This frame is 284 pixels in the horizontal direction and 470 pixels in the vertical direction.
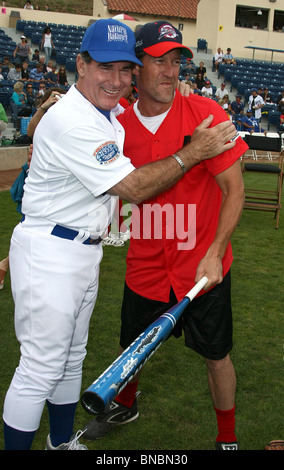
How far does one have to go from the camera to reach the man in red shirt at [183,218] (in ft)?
9.10

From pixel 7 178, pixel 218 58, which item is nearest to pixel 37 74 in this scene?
pixel 7 178

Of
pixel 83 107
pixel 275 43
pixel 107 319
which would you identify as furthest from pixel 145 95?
pixel 275 43

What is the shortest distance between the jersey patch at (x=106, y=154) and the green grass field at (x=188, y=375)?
1.86m

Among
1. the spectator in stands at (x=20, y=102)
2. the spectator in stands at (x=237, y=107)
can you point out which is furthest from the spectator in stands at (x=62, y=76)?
the spectator in stands at (x=237, y=107)

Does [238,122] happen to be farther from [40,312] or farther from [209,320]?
[40,312]

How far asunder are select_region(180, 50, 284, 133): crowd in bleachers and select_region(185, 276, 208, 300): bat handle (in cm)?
1906

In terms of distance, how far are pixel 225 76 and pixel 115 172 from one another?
28.4 m

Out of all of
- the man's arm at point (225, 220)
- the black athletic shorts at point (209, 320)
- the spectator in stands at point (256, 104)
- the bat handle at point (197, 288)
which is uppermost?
the man's arm at point (225, 220)

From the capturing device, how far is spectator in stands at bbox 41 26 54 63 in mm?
22938

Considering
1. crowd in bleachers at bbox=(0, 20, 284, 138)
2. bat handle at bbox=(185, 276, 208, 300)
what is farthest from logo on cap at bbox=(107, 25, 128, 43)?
crowd in bleachers at bbox=(0, 20, 284, 138)

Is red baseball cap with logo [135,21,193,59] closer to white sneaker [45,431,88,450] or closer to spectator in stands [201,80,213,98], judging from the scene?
white sneaker [45,431,88,450]

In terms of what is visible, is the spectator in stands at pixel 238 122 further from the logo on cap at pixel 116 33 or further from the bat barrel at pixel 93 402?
the bat barrel at pixel 93 402

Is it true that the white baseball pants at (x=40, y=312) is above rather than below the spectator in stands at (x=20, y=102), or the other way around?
above

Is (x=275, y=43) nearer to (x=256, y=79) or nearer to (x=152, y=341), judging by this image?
(x=256, y=79)
